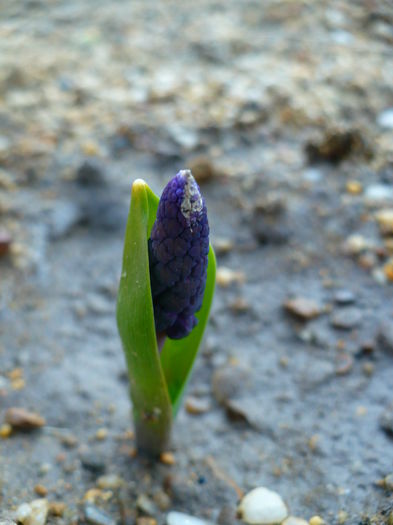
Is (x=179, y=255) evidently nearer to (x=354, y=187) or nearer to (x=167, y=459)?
(x=167, y=459)

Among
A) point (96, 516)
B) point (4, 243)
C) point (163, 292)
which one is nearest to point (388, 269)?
point (163, 292)

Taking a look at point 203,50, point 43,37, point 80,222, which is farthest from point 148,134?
point 43,37

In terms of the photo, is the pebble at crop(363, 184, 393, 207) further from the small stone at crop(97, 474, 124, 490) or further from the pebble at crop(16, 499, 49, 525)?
the pebble at crop(16, 499, 49, 525)

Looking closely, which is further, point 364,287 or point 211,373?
point 364,287

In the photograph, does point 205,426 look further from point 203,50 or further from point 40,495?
point 203,50

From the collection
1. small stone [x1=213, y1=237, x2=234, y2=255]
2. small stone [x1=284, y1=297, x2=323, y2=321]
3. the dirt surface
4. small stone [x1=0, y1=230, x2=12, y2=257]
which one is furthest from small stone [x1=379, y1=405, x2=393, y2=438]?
small stone [x1=0, y1=230, x2=12, y2=257]

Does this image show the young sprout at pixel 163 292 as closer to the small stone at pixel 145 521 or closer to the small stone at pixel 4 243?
the small stone at pixel 145 521

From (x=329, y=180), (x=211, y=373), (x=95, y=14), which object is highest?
(x=95, y=14)
